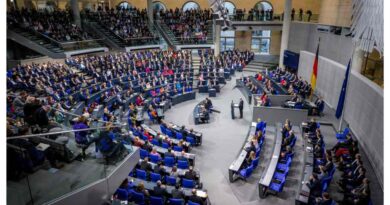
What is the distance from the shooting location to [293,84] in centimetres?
2092

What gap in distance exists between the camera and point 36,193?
17.6ft

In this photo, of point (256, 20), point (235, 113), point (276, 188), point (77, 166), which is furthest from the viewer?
point (256, 20)

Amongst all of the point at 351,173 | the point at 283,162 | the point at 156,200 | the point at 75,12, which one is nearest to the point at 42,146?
the point at 156,200

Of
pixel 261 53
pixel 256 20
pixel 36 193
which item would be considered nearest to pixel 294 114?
pixel 36 193

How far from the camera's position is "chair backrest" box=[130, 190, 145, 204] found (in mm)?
8750

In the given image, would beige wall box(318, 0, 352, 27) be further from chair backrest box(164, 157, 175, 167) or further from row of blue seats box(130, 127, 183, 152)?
chair backrest box(164, 157, 175, 167)

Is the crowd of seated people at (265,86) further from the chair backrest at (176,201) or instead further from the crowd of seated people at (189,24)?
the chair backrest at (176,201)

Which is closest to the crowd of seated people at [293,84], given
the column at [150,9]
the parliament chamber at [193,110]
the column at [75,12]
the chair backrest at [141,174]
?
the parliament chamber at [193,110]

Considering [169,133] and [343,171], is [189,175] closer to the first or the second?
[169,133]

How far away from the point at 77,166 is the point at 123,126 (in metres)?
1.94

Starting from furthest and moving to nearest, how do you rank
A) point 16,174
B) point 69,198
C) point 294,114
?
1. point 294,114
2. point 69,198
3. point 16,174

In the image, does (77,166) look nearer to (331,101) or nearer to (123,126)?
(123,126)

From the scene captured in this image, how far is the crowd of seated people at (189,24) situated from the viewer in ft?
95.9

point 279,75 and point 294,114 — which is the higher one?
point 279,75
